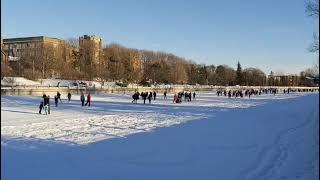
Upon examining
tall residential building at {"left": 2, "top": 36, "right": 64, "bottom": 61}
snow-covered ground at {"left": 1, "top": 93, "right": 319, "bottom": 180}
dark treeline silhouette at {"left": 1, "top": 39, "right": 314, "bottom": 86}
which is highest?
tall residential building at {"left": 2, "top": 36, "right": 64, "bottom": 61}

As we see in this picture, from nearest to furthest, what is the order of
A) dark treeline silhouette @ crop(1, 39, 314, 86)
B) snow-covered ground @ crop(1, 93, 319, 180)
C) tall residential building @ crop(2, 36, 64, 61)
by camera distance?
1. snow-covered ground @ crop(1, 93, 319, 180)
2. dark treeline silhouette @ crop(1, 39, 314, 86)
3. tall residential building @ crop(2, 36, 64, 61)

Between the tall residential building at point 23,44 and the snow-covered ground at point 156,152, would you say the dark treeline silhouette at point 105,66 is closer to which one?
the tall residential building at point 23,44

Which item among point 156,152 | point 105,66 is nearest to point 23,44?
point 105,66

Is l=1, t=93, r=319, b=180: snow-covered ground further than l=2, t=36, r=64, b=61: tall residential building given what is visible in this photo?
No

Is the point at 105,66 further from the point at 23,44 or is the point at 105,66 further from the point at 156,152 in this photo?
Result: the point at 156,152

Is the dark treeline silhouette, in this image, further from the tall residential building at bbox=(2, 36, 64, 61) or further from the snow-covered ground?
the snow-covered ground

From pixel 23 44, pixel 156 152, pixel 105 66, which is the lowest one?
pixel 156 152

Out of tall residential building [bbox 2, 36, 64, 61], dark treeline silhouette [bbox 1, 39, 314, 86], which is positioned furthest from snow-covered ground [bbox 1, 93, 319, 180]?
tall residential building [bbox 2, 36, 64, 61]

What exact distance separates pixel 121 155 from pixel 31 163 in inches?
102

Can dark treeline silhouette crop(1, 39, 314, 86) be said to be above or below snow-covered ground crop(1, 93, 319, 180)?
above

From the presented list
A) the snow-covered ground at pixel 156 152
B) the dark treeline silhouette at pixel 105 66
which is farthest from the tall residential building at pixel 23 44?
the snow-covered ground at pixel 156 152

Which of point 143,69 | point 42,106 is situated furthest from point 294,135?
point 143,69

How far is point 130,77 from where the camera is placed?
10169cm

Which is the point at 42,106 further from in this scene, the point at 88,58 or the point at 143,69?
the point at 143,69
